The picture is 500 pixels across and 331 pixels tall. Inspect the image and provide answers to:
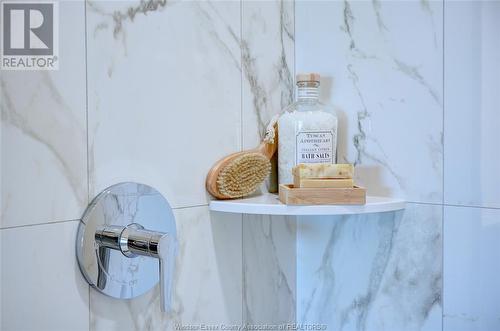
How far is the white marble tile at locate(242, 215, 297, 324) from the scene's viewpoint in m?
1.09

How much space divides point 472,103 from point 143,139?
0.60 meters

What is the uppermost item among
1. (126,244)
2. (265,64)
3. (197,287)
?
(265,64)

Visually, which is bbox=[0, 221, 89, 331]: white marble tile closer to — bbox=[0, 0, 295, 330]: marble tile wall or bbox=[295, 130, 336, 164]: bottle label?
bbox=[0, 0, 295, 330]: marble tile wall

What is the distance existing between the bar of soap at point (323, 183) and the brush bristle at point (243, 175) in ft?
0.36

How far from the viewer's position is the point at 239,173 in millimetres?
983

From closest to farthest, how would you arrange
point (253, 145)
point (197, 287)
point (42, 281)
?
point (42, 281) → point (197, 287) → point (253, 145)

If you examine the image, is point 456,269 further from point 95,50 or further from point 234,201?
point 95,50

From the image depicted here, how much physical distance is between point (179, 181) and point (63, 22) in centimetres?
33

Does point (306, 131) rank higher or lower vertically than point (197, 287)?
higher

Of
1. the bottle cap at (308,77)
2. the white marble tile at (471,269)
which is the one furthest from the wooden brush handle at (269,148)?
the white marble tile at (471,269)

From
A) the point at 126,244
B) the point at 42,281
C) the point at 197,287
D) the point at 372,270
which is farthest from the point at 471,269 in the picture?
the point at 42,281

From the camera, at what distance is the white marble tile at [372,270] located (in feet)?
3.29

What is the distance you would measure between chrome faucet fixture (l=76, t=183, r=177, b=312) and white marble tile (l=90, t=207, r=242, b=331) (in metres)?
0.04

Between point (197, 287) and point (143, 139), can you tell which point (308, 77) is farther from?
point (197, 287)
